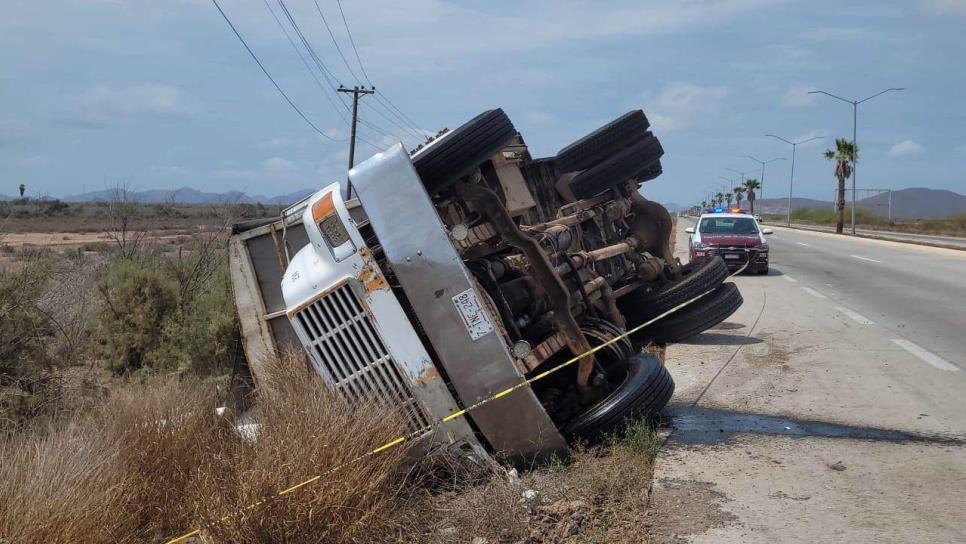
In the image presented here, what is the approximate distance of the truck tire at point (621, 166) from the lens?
1012cm

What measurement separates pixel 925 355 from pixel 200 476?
29.1 feet

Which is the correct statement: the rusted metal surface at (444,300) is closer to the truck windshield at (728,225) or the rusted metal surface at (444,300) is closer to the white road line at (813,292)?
the white road line at (813,292)

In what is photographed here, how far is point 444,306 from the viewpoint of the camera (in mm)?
5941

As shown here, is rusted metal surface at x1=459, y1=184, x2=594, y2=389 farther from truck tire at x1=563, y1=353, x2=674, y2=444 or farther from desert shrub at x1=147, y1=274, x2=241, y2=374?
desert shrub at x1=147, y1=274, x2=241, y2=374

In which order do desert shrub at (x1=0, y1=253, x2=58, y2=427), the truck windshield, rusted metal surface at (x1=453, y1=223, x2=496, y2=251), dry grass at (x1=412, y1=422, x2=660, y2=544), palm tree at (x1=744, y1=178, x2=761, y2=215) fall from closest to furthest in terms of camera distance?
dry grass at (x1=412, y1=422, x2=660, y2=544)
rusted metal surface at (x1=453, y1=223, x2=496, y2=251)
desert shrub at (x1=0, y1=253, x2=58, y2=427)
the truck windshield
palm tree at (x1=744, y1=178, x2=761, y2=215)

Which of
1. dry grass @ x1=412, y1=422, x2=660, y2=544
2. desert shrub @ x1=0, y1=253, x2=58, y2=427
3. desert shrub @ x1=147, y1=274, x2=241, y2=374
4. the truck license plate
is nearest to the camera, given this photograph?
dry grass @ x1=412, y1=422, x2=660, y2=544

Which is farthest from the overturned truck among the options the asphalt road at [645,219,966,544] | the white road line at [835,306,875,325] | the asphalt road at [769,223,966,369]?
the white road line at [835,306,875,325]

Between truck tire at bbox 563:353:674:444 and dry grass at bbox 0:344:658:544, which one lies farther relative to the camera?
truck tire at bbox 563:353:674:444

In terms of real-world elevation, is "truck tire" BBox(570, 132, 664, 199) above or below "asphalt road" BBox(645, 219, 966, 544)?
above

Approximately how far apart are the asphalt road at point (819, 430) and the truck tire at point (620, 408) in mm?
410

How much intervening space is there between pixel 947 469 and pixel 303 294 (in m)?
4.45

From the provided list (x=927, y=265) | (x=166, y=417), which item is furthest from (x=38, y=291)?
(x=927, y=265)

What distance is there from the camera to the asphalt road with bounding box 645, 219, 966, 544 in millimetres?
5383

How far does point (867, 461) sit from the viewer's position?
6516 mm
